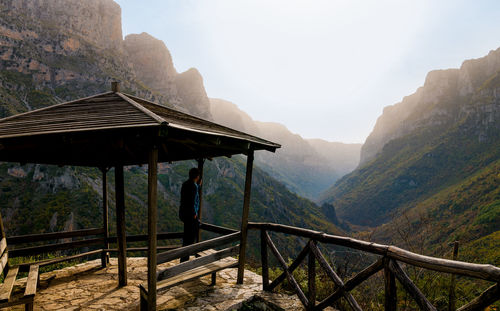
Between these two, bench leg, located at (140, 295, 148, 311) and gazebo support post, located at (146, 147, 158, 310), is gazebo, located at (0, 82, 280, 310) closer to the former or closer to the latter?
gazebo support post, located at (146, 147, 158, 310)

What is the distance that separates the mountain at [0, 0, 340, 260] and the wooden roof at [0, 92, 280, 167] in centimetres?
2581

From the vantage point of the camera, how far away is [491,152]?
51.2 meters

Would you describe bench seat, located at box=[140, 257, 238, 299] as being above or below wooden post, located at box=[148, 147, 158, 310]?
below

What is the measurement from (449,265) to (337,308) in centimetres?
245

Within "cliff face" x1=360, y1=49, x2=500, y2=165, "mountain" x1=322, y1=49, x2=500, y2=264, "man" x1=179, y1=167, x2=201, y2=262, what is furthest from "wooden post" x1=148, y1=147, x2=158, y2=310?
"cliff face" x1=360, y1=49, x2=500, y2=165

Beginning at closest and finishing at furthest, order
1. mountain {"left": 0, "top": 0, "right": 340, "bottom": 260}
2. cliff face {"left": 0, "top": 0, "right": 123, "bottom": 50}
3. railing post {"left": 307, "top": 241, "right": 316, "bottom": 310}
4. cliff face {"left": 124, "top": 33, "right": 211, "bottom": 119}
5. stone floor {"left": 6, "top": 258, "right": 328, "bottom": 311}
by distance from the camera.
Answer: railing post {"left": 307, "top": 241, "right": 316, "bottom": 310} → stone floor {"left": 6, "top": 258, "right": 328, "bottom": 311} → mountain {"left": 0, "top": 0, "right": 340, "bottom": 260} → cliff face {"left": 0, "top": 0, "right": 123, "bottom": 50} → cliff face {"left": 124, "top": 33, "right": 211, "bottom": 119}

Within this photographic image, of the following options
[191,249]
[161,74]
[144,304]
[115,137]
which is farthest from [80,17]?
[144,304]

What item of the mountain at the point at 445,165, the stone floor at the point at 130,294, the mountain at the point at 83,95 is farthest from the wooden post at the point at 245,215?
the mountain at the point at 445,165

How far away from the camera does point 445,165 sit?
6034 centimetres

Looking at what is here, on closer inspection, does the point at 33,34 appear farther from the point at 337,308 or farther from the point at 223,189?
the point at 337,308

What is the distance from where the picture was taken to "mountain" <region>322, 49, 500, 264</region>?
3575 cm

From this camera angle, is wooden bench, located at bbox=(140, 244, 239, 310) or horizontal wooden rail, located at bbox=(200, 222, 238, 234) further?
horizontal wooden rail, located at bbox=(200, 222, 238, 234)

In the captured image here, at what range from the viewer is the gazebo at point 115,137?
10.5 ft

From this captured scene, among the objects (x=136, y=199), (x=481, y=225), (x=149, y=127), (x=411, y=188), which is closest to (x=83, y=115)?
(x=149, y=127)
